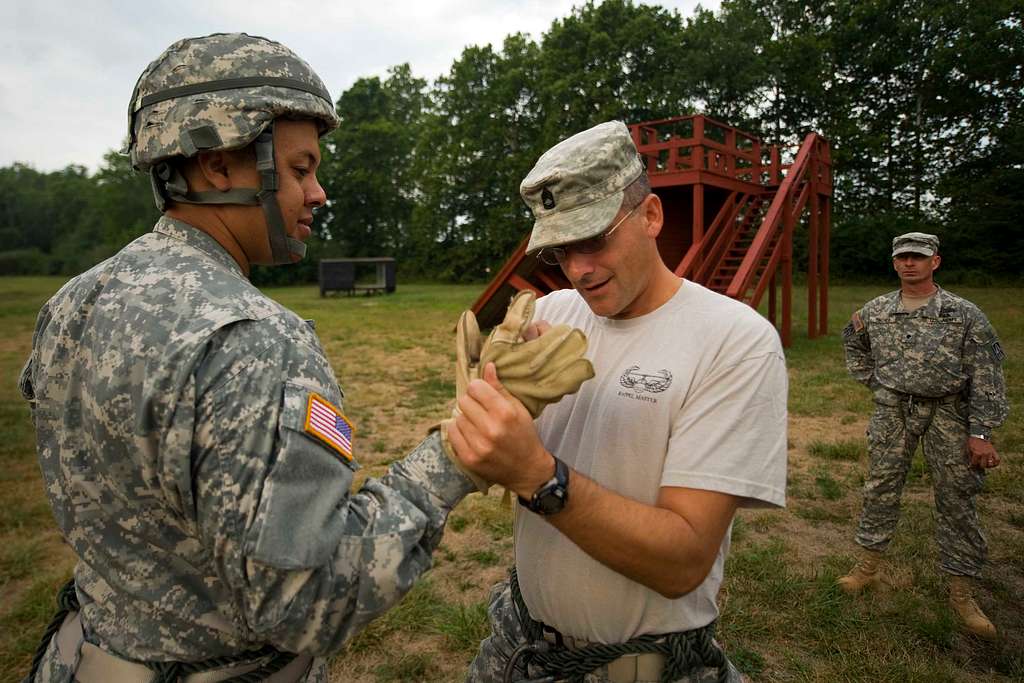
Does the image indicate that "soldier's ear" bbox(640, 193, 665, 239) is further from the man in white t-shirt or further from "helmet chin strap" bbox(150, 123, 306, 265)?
"helmet chin strap" bbox(150, 123, 306, 265)

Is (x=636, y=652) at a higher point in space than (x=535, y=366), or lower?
lower

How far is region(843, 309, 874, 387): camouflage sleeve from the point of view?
4953 mm

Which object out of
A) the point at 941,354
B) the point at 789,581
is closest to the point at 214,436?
the point at 789,581

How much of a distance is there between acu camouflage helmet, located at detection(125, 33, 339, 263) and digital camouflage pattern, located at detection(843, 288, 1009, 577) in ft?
14.7

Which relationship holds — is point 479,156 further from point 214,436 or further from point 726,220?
point 214,436

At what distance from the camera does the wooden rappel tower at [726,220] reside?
12172mm

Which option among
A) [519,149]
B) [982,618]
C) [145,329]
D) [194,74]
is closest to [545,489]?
[145,329]

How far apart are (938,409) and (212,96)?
4894 millimetres

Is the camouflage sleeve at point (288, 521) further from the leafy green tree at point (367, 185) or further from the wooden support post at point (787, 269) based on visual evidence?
the leafy green tree at point (367, 185)

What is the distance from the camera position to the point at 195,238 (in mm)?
1477

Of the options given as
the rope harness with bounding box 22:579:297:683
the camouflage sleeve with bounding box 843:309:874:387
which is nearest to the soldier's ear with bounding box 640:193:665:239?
the rope harness with bounding box 22:579:297:683

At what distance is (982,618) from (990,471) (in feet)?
9.92

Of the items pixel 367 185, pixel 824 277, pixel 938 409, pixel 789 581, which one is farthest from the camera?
pixel 367 185

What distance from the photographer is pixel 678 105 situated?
34.3 m
